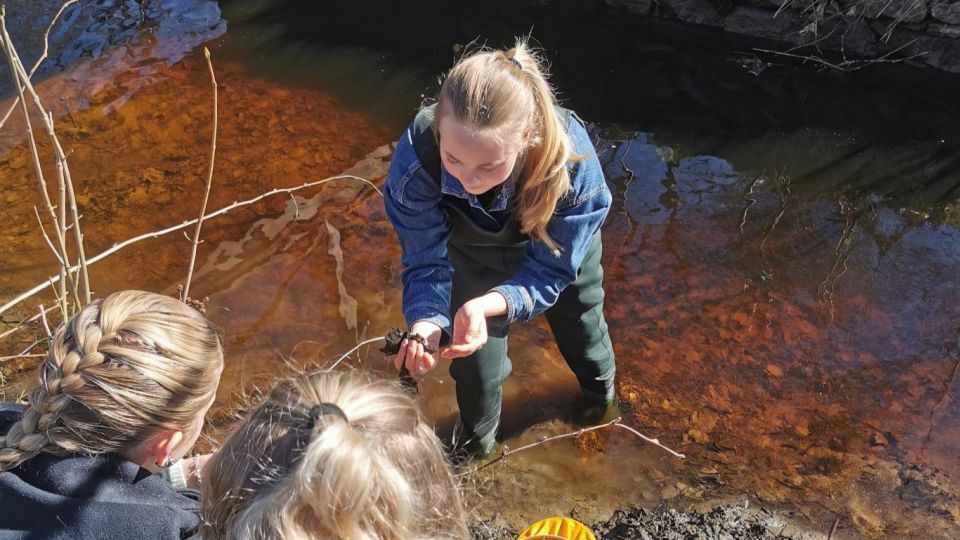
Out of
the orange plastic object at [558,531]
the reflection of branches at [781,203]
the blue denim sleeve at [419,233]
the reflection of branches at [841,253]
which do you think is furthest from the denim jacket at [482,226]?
the reflection of branches at [781,203]

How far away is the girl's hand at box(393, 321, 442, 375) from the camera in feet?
6.24

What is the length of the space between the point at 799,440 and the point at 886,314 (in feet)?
2.81

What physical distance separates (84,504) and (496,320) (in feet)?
3.50

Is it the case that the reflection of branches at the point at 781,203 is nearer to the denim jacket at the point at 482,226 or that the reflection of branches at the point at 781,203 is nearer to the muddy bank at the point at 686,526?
the muddy bank at the point at 686,526

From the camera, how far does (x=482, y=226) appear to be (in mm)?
2064

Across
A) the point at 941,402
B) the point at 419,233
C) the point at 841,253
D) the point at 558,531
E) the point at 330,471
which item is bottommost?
the point at 558,531

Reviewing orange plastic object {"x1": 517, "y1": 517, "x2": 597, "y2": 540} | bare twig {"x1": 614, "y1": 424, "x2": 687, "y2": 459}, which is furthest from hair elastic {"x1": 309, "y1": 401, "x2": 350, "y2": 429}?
bare twig {"x1": 614, "y1": 424, "x2": 687, "y2": 459}

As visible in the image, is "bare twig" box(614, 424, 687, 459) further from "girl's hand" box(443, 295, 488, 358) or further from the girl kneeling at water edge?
"girl's hand" box(443, 295, 488, 358)

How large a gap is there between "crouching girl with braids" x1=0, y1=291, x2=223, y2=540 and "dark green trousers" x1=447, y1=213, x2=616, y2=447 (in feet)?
2.93

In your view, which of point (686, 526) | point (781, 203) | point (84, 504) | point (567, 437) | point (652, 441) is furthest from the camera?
point (781, 203)

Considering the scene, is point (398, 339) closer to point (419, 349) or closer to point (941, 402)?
point (419, 349)

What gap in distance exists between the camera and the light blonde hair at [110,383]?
1341 mm

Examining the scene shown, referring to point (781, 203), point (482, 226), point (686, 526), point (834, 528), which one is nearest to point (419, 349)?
point (482, 226)

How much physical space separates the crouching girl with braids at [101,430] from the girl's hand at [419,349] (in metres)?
0.58
